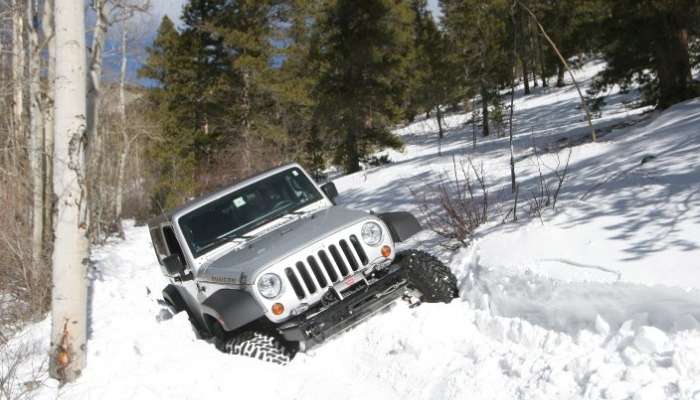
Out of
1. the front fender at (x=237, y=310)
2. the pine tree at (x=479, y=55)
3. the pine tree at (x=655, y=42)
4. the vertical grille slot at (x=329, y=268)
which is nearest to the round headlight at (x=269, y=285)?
the front fender at (x=237, y=310)

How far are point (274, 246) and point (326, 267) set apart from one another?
20.7 inches

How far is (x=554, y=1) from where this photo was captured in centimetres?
800

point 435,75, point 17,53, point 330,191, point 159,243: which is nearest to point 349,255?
point 330,191

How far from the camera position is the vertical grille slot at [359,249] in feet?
16.0

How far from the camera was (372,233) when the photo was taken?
198 inches

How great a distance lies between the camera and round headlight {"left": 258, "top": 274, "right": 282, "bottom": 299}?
4521 millimetres

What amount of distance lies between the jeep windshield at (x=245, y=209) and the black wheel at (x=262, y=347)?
1208 millimetres

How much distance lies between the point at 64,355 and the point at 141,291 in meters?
3.75

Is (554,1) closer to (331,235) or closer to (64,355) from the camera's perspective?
(331,235)

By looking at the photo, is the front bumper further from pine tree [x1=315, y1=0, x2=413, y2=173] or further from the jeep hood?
pine tree [x1=315, y1=0, x2=413, y2=173]

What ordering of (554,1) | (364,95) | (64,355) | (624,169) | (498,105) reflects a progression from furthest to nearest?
(498,105)
(364,95)
(554,1)
(624,169)
(64,355)

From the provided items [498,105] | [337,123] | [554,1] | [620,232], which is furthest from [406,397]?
[498,105]

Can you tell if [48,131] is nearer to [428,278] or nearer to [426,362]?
[428,278]

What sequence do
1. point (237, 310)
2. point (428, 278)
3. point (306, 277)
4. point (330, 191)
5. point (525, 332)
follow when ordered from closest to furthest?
1. point (525, 332)
2. point (237, 310)
3. point (306, 277)
4. point (428, 278)
5. point (330, 191)
